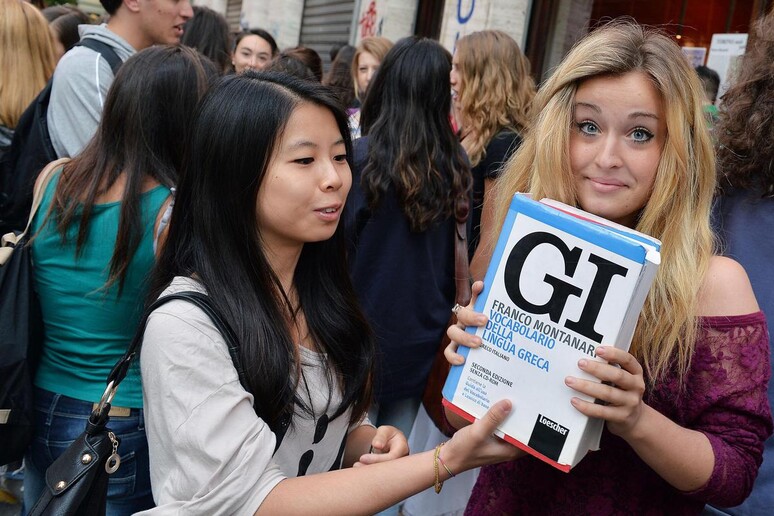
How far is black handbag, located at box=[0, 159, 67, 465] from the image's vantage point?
2260mm

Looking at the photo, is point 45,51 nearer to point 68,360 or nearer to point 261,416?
point 68,360

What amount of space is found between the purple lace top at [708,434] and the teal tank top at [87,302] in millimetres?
1498

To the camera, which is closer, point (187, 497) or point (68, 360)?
point (187, 497)

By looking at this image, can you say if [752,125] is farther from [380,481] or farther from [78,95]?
[78,95]

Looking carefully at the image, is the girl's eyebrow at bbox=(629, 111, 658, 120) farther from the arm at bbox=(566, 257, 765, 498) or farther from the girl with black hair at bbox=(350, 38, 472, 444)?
the girl with black hair at bbox=(350, 38, 472, 444)

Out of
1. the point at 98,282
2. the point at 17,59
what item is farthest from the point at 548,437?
the point at 17,59

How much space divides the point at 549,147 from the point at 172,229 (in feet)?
3.15

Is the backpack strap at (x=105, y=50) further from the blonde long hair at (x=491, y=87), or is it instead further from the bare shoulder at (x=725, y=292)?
the bare shoulder at (x=725, y=292)

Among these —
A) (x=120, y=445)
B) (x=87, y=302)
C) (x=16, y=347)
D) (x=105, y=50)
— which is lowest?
(x=120, y=445)

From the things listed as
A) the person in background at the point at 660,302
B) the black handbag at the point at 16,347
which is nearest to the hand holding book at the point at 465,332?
the person in background at the point at 660,302

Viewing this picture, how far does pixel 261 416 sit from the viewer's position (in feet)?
5.28

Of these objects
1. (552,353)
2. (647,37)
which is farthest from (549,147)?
(552,353)

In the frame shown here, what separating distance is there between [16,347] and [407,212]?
165 cm

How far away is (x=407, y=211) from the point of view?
321cm
